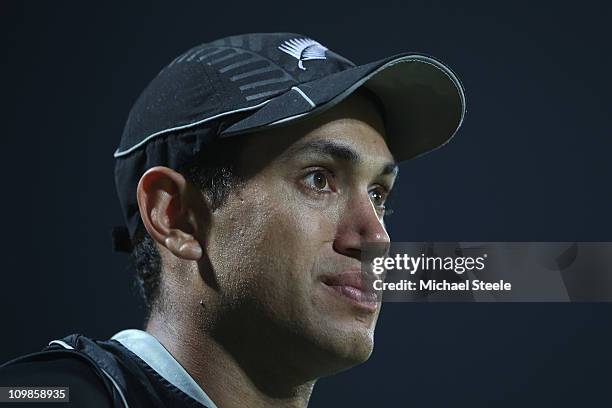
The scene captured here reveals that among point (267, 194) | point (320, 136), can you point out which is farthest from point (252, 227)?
point (320, 136)

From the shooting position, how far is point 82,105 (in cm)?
257

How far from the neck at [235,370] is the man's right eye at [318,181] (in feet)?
0.69

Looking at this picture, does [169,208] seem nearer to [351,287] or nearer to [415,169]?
[351,287]

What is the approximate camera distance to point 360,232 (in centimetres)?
122

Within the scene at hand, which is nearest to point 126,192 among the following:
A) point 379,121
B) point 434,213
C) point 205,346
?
point 205,346

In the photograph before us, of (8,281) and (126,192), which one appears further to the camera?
(8,281)

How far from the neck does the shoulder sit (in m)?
0.15

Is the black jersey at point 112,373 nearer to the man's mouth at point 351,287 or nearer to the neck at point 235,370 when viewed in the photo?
the neck at point 235,370

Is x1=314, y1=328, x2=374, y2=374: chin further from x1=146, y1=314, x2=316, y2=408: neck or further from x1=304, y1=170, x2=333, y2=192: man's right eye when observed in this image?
x1=304, y1=170, x2=333, y2=192: man's right eye

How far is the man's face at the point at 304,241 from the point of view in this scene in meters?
1.19

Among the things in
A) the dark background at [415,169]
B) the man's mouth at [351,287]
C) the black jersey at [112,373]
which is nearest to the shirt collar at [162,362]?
the black jersey at [112,373]

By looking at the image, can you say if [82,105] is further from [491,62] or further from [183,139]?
[183,139]

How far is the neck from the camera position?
4.03 feet

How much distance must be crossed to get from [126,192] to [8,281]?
1.20 metres
